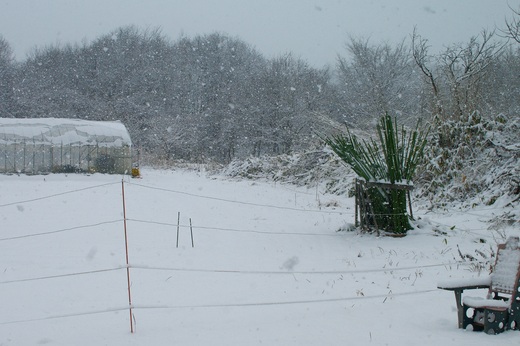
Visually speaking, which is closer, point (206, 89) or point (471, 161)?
point (471, 161)

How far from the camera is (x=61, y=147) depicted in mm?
26500

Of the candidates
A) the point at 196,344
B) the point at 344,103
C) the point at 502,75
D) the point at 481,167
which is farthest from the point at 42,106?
the point at 196,344

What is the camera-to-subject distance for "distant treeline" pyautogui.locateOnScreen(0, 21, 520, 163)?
36.8 meters

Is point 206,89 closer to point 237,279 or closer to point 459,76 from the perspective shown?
point 459,76

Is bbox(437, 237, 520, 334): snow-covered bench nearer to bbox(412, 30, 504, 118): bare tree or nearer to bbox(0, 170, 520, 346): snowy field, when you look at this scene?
bbox(0, 170, 520, 346): snowy field

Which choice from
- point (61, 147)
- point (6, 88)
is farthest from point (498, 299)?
point (6, 88)

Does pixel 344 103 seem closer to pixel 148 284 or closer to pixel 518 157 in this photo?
pixel 518 157

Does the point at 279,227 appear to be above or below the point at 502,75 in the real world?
below

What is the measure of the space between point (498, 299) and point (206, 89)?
4578 centimetres

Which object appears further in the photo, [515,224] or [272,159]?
[272,159]

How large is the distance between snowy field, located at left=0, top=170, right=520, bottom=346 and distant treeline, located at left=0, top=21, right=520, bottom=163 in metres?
20.7

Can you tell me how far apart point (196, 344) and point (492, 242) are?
671cm

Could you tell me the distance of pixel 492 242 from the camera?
9.05 meters

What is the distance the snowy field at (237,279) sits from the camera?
4.78m
